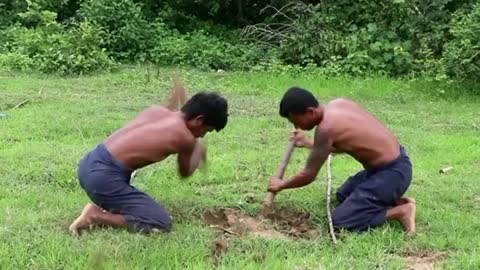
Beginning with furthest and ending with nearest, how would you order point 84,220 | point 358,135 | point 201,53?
1. point 201,53
2. point 358,135
3. point 84,220

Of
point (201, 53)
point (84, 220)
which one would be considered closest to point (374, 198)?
point (84, 220)

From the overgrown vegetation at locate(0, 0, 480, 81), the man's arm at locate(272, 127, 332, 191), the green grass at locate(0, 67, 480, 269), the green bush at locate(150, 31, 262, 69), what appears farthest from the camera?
the green bush at locate(150, 31, 262, 69)

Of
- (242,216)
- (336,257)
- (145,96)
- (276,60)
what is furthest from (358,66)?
(336,257)

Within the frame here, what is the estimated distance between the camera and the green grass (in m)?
4.04

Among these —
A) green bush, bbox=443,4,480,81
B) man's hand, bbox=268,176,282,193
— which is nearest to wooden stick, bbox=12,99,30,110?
man's hand, bbox=268,176,282,193

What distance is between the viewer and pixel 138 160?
448 cm

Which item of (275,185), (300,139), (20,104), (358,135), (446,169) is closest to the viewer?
(358,135)

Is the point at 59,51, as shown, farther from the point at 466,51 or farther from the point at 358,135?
the point at 358,135

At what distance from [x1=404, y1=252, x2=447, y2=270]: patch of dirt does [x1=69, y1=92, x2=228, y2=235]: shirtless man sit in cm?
132

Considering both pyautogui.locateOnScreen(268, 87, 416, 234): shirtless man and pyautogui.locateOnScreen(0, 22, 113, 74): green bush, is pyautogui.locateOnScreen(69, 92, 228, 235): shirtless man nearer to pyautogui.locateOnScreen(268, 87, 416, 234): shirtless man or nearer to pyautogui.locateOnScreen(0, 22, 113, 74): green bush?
pyautogui.locateOnScreen(268, 87, 416, 234): shirtless man

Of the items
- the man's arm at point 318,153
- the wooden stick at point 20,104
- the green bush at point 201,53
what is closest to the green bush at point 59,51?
the green bush at point 201,53

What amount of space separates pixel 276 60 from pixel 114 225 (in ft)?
26.6

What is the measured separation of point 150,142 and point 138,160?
131 mm

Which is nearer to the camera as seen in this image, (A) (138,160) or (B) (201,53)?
(A) (138,160)
